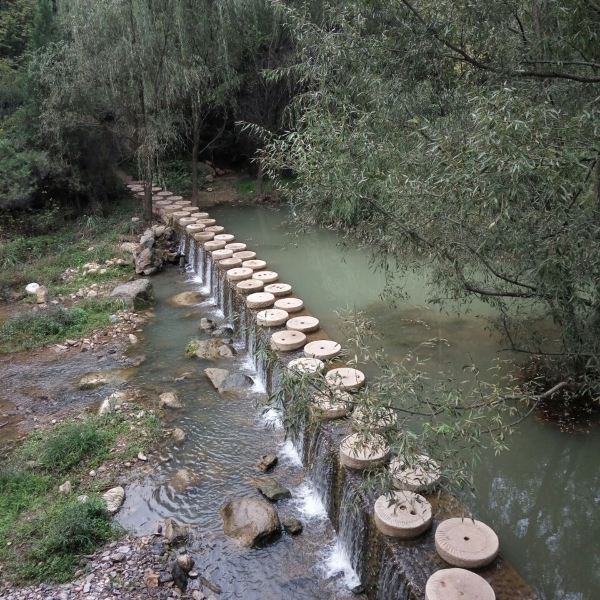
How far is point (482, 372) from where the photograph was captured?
7078 mm

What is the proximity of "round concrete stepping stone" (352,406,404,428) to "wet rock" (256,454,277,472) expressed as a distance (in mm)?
2797

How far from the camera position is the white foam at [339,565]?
4504mm

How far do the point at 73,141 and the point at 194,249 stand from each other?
12.8ft

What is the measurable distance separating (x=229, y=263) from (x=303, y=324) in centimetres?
329

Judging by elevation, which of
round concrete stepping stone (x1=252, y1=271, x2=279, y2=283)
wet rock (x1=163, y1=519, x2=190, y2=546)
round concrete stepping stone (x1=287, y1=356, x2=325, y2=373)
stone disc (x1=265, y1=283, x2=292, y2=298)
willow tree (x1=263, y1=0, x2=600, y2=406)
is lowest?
wet rock (x1=163, y1=519, x2=190, y2=546)

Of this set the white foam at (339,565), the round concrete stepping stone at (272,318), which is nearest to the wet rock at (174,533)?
the white foam at (339,565)

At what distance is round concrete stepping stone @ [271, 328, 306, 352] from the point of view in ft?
22.4

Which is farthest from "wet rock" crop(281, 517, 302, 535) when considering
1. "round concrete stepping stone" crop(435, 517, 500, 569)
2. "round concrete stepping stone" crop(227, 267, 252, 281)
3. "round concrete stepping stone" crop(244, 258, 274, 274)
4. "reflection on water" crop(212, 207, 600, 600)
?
"round concrete stepping stone" crop(244, 258, 274, 274)

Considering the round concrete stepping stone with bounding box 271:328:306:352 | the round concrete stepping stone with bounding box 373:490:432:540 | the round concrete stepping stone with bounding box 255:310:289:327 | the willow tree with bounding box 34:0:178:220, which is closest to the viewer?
the round concrete stepping stone with bounding box 373:490:432:540

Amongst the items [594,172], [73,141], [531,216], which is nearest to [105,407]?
[531,216]

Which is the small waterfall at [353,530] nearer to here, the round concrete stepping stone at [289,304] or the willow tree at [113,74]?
the round concrete stepping stone at [289,304]

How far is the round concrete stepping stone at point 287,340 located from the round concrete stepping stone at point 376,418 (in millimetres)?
3620

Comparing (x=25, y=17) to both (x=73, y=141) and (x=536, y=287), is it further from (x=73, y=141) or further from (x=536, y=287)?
(x=536, y=287)

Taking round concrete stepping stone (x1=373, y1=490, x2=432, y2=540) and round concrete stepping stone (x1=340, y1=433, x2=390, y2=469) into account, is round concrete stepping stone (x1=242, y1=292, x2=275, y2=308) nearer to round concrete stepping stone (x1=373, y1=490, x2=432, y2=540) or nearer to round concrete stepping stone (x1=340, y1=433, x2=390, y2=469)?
round concrete stepping stone (x1=340, y1=433, x2=390, y2=469)
